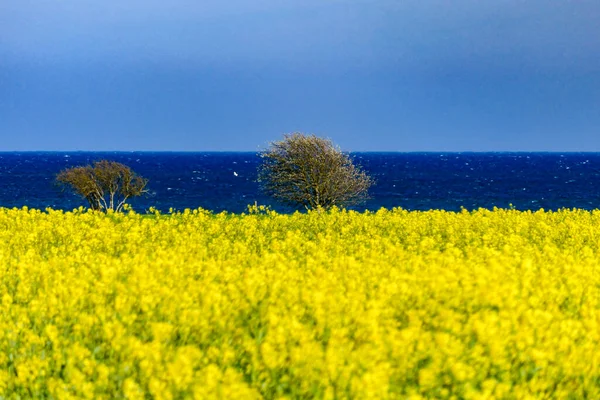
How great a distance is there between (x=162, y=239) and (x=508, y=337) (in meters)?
10.9

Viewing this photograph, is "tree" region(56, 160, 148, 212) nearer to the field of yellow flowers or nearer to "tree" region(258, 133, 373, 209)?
"tree" region(258, 133, 373, 209)

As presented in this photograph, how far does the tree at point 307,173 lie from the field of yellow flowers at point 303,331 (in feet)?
131

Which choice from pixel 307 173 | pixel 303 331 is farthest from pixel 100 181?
pixel 303 331

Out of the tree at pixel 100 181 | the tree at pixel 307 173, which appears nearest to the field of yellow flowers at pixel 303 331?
the tree at pixel 307 173

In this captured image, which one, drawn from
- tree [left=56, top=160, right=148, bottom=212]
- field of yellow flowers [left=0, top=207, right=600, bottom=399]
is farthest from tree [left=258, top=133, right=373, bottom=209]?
field of yellow flowers [left=0, top=207, right=600, bottom=399]

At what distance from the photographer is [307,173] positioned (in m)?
53.2

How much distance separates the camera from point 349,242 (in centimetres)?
1655

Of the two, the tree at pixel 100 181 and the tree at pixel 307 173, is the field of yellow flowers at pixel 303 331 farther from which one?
the tree at pixel 100 181

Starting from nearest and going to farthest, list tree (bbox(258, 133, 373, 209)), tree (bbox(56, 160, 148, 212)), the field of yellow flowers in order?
the field of yellow flowers, tree (bbox(258, 133, 373, 209)), tree (bbox(56, 160, 148, 212))

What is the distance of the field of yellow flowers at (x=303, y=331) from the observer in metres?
7.23

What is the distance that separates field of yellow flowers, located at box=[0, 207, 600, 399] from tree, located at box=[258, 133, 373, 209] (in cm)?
3986

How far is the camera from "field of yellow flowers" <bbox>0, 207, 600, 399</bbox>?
7.23 metres

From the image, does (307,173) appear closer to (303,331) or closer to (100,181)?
(100,181)

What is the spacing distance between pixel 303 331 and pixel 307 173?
149 ft
